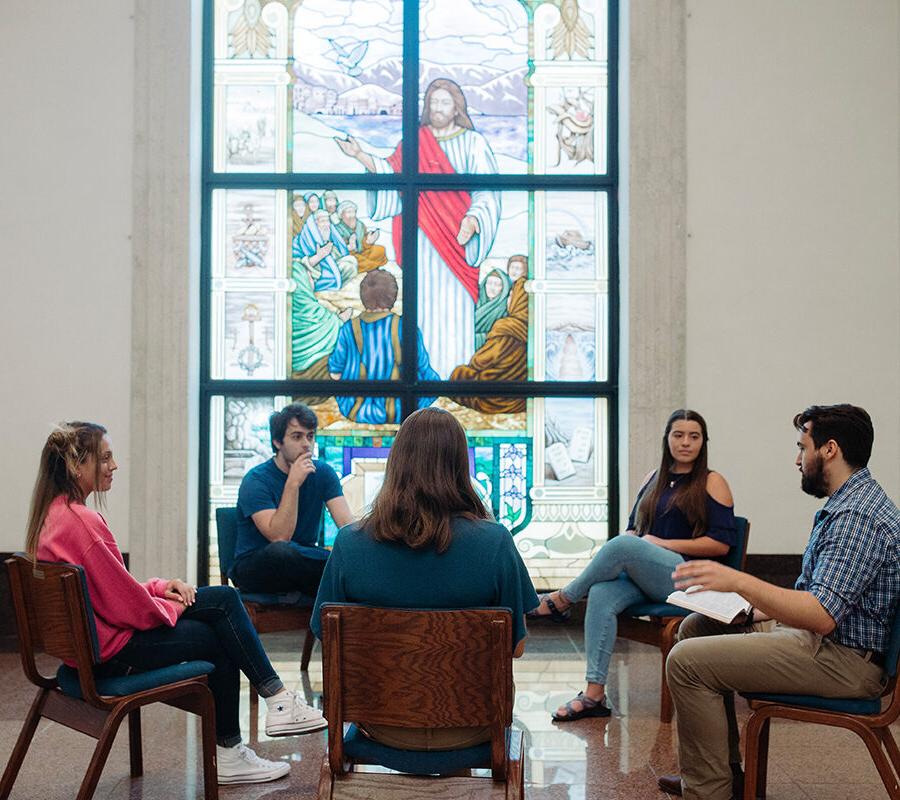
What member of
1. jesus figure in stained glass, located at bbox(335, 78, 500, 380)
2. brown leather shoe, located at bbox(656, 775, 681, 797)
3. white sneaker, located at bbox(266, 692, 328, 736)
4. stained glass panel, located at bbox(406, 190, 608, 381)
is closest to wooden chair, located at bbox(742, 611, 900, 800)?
brown leather shoe, located at bbox(656, 775, 681, 797)

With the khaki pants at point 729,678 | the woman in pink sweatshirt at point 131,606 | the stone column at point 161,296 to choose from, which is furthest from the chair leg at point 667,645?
the stone column at point 161,296

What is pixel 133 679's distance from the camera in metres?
3.05

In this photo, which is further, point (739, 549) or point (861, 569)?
point (739, 549)

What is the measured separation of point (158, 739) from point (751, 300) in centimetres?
362

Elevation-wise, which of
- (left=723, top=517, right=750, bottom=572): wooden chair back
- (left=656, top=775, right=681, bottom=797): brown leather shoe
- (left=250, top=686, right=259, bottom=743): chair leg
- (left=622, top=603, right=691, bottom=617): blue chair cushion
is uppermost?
(left=723, top=517, right=750, bottom=572): wooden chair back

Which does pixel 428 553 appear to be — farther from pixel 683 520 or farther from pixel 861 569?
pixel 683 520

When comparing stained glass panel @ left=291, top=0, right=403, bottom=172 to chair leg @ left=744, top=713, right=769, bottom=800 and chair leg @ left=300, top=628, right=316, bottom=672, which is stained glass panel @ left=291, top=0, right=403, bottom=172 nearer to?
chair leg @ left=300, top=628, right=316, bottom=672

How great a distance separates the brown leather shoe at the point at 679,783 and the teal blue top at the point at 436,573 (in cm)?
119

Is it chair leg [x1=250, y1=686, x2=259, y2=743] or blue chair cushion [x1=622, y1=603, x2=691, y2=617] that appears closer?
chair leg [x1=250, y1=686, x2=259, y2=743]

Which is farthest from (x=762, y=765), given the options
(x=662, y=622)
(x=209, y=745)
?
(x=209, y=745)

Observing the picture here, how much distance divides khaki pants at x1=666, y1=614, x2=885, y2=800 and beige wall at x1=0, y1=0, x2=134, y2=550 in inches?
138

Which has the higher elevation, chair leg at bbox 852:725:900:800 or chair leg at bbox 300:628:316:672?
chair leg at bbox 852:725:900:800

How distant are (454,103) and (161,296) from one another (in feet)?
6.42

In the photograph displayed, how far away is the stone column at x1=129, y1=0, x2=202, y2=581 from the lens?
223 inches
